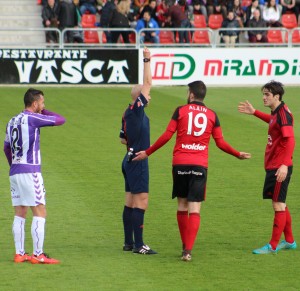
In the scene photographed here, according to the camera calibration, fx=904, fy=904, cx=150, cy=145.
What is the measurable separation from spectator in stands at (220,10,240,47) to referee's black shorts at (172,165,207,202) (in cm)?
1879

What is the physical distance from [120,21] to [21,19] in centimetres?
494

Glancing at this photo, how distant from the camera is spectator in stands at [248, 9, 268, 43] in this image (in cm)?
3047

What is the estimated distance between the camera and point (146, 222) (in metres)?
12.4

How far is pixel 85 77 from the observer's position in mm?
28125

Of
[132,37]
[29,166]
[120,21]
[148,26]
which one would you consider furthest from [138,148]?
[132,37]

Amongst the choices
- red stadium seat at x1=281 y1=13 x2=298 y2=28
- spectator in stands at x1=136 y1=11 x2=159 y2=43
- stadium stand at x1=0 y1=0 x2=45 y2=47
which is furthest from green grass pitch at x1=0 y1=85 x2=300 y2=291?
red stadium seat at x1=281 y1=13 x2=298 y2=28

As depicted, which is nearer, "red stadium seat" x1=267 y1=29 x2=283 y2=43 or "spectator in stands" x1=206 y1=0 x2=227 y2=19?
"red stadium seat" x1=267 y1=29 x2=283 y2=43

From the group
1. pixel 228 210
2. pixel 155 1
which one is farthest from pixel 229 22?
pixel 228 210

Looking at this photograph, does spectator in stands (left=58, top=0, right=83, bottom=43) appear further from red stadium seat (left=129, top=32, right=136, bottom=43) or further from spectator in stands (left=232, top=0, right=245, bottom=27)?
spectator in stands (left=232, top=0, right=245, bottom=27)

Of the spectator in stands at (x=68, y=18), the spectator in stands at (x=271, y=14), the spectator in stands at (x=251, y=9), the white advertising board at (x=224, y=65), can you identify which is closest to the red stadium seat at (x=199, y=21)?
the spectator in stands at (x=251, y=9)

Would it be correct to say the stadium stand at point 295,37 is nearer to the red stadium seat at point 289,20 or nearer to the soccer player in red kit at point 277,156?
the red stadium seat at point 289,20

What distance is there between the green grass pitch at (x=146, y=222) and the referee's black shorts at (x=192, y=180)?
0.76 m

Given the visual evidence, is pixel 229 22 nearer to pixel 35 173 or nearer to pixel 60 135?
pixel 60 135

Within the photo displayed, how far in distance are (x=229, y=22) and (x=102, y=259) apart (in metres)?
21.4
